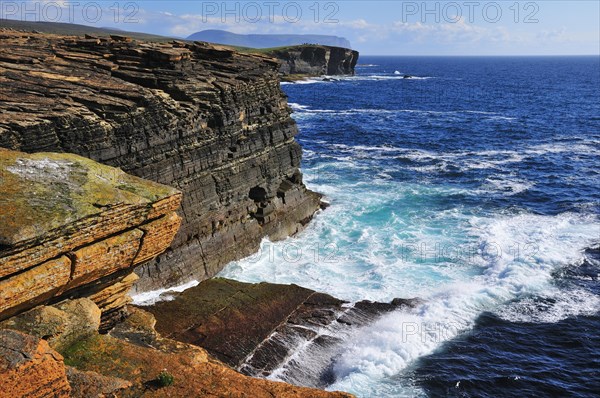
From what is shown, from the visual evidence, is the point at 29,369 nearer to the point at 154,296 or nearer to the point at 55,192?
the point at 55,192

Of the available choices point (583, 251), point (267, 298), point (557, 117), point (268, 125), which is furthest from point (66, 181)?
point (557, 117)

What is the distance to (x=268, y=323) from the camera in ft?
80.3

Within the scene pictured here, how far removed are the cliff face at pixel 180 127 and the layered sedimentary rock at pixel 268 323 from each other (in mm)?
3728

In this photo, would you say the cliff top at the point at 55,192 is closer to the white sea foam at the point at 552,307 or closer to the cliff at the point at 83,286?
the cliff at the point at 83,286

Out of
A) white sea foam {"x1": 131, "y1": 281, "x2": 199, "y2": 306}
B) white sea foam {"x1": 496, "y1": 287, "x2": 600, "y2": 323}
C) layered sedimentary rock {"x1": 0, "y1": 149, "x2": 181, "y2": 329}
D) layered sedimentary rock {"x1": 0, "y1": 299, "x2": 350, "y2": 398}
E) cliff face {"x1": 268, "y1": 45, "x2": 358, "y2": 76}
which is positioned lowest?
white sea foam {"x1": 496, "y1": 287, "x2": 600, "y2": 323}

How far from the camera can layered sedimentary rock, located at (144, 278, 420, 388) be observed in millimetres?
22000

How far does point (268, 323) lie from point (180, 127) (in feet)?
38.9

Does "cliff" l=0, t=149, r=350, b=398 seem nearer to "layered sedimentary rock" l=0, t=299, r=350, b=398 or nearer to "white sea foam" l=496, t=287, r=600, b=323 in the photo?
"layered sedimentary rock" l=0, t=299, r=350, b=398

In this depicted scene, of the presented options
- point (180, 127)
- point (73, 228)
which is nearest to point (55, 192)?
→ point (73, 228)

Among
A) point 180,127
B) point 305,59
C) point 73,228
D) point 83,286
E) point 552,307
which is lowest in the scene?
point 552,307

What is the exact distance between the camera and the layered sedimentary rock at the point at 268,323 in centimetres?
2200

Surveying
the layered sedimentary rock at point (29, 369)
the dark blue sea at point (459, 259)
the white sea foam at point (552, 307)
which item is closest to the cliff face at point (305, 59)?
the dark blue sea at point (459, 259)

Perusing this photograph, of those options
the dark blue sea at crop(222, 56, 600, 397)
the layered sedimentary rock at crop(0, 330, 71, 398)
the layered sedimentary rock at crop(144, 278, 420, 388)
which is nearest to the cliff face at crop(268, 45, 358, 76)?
the dark blue sea at crop(222, 56, 600, 397)

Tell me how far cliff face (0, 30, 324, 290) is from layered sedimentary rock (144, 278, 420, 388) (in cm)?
373
